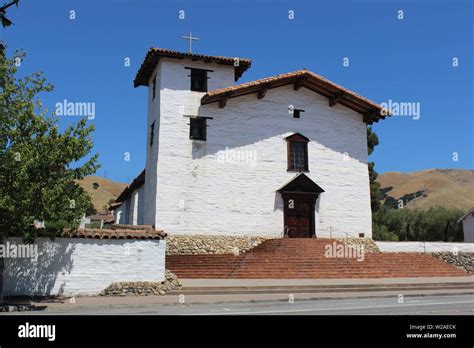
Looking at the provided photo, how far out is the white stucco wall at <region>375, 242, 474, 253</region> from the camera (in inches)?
956

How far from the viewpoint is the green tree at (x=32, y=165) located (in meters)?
12.6

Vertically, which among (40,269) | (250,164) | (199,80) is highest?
(199,80)

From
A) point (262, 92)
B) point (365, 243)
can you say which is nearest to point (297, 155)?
point (262, 92)

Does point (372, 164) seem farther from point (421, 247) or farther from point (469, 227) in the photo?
point (421, 247)

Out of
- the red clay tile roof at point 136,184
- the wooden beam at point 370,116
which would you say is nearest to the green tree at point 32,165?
the red clay tile roof at point 136,184

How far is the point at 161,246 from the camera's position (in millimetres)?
15875

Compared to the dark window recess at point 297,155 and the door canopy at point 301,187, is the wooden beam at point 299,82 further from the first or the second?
the door canopy at point 301,187

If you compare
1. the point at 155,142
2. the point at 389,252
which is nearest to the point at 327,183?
the point at 389,252

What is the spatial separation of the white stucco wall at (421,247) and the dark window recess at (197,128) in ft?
36.9

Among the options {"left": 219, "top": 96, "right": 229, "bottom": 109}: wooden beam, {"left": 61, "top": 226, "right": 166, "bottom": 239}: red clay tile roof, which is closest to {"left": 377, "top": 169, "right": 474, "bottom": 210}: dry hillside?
{"left": 219, "top": 96, "right": 229, "bottom": 109}: wooden beam

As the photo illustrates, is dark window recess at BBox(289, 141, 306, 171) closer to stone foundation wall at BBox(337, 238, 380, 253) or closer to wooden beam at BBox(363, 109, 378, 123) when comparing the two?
wooden beam at BBox(363, 109, 378, 123)

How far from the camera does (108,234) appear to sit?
15.2 metres

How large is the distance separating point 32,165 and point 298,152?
16369 mm

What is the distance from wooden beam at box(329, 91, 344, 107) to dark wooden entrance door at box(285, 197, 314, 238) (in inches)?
236
